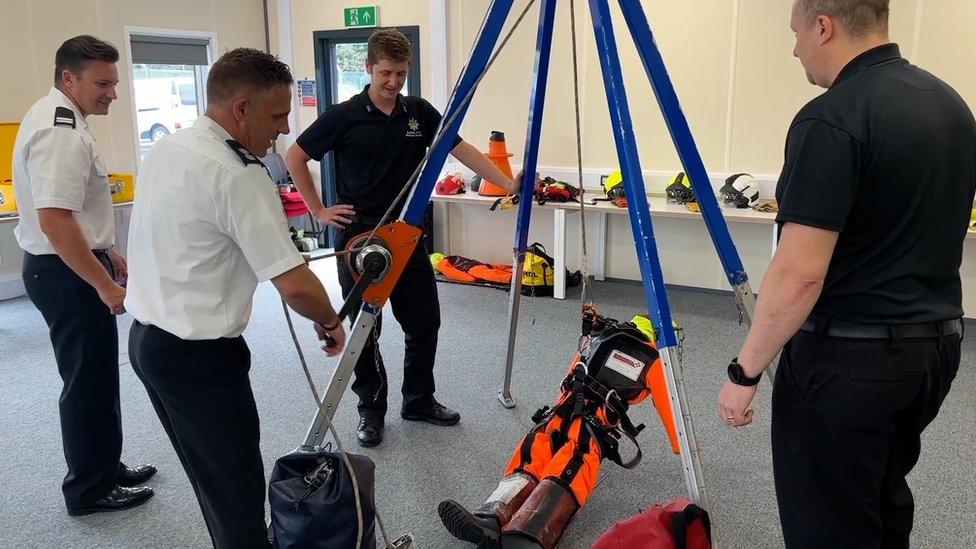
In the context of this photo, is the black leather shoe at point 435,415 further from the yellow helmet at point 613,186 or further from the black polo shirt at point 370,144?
the yellow helmet at point 613,186

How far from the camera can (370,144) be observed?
9.91ft

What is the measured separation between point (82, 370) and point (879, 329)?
2389mm

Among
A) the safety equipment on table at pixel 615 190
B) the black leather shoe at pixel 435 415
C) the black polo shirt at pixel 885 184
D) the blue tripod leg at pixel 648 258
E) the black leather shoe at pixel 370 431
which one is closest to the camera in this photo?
the black polo shirt at pixel 885 184

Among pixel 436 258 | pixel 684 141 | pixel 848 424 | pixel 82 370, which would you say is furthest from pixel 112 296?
pixel 436 258

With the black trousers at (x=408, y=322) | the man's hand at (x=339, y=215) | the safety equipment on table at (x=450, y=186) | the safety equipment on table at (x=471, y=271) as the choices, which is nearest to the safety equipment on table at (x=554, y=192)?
the safety equipment on table at (x=471, y=271)

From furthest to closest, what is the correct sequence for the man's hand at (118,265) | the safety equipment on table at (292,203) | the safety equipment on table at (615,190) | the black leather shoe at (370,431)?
the safety equipment on table at (292,203) < the safety equipment on table at (615,190) < the black leather shoe at (370,431) < the man's hand at (118,265)

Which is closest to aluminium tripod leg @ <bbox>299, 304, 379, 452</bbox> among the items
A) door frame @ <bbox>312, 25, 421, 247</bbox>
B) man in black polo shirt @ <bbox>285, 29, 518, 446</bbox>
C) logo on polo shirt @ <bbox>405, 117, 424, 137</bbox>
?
man in black polo shirt @ <bbox>285, 29, 518, 446</bbox>

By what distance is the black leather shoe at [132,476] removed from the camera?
2782 mm

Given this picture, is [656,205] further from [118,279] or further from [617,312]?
[118,279]

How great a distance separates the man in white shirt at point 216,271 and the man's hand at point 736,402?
3.15ft

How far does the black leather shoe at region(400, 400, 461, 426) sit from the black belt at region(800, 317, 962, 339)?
2.02m

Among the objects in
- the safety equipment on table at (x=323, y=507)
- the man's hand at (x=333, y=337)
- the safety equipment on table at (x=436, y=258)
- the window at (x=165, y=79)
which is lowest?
the safety equipment on table at (x=436, y=258)

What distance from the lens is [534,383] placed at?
3.81 metres

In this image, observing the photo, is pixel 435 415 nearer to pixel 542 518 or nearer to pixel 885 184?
pixel 542 518
